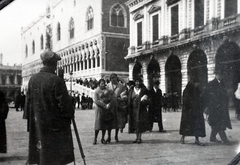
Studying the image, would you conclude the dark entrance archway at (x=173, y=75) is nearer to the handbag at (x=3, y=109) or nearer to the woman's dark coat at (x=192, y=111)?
the woman's dark coat at (x=192, y=111)

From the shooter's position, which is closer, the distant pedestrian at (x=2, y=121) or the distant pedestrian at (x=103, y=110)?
the distant pedestrian at (x=2, y=121)

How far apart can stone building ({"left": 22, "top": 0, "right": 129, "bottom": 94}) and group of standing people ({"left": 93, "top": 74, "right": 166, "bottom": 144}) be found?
0.78m

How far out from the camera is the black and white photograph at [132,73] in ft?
8.41

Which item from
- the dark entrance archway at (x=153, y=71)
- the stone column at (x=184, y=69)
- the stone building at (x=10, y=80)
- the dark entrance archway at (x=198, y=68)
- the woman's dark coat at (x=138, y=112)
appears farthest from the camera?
the woman's dark coat at (x=138, y=112)

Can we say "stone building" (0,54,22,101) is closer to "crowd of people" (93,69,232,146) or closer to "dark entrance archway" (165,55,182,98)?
"crowd of people" (93,69,232,146)

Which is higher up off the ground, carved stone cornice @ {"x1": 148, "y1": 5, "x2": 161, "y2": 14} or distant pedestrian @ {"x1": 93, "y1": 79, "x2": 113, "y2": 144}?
carved stone cornice @ {"x1": 148, "y1": 5, "x2": 161, "y2": 14}

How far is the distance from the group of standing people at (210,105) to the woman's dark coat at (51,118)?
119 centimetres

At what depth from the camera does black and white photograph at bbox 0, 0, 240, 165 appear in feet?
8.41

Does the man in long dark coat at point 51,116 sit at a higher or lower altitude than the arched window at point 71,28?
lower

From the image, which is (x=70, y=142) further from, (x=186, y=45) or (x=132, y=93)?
(x=132, y=93)

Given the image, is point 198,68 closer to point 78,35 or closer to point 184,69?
point 184,69

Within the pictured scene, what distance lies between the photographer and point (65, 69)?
386 cm

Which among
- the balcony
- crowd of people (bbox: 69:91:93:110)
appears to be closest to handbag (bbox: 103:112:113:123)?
crowd of people (bbox: 69:91:93:110)

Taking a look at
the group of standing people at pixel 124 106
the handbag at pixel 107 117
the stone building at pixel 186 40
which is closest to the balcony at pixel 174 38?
the stone building at pixel 186 40
